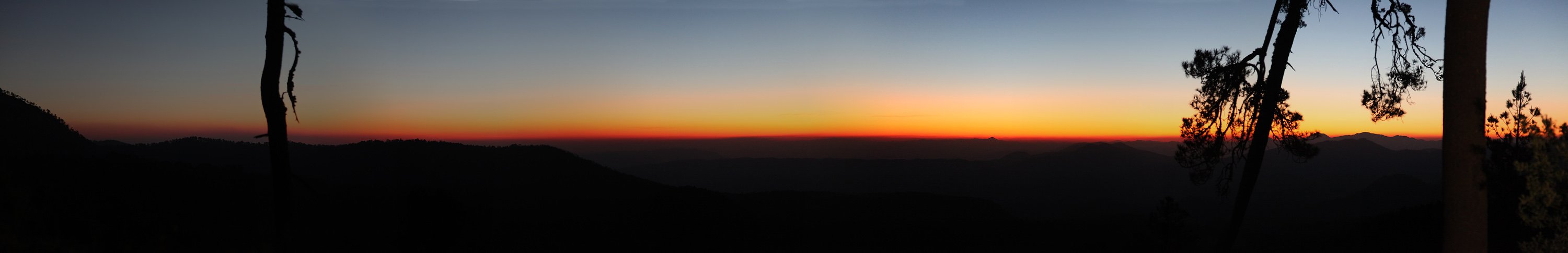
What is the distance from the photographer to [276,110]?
1005cm

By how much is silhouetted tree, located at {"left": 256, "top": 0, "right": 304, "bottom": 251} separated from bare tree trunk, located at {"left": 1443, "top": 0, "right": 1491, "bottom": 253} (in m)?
17.1

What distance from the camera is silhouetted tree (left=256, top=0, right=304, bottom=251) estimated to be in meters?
9.91

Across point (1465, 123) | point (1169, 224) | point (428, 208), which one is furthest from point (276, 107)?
point (1169, 224)

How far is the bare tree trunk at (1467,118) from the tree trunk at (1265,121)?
15.5 feet

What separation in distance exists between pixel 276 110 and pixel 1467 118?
688 inches

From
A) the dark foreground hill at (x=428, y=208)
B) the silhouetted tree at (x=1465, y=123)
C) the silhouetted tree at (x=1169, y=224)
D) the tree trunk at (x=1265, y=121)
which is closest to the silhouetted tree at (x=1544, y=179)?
the silhouetted tree at (x=1465, y=123)

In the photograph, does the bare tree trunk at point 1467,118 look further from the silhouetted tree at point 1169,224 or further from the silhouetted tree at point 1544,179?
the silhouetted tree at point 1169,224

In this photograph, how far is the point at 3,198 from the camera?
716 cm

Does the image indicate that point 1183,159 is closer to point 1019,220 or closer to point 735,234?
point 735,234

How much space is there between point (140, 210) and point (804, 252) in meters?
30.9

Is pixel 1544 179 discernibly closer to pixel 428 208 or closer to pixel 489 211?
pixel 428 208

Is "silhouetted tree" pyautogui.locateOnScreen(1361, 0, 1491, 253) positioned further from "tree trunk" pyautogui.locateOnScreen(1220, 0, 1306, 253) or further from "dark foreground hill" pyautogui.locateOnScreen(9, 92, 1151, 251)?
"dark foreground hill" pyautogui.locateOnScreen(9, 92, 1151, 251)

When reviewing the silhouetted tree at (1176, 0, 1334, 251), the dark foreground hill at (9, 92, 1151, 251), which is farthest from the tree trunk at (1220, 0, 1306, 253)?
the dark foreground hill at (9, 92, 1151, 251)

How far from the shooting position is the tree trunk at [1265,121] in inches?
517
